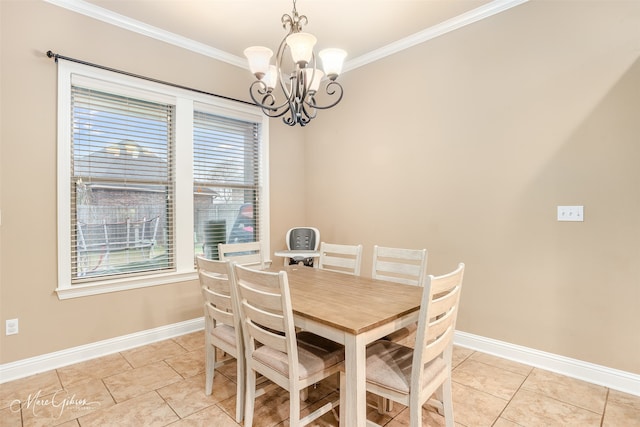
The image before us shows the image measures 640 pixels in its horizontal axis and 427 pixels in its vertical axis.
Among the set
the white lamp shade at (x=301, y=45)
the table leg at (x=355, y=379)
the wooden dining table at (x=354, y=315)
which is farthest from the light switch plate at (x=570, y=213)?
the white lamp shade at (x=301, y=45)

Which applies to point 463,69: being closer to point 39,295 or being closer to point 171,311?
point 171,311

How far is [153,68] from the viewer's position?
2.91 m

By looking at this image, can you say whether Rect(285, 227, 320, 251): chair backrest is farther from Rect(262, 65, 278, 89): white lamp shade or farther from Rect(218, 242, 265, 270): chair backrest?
Rect(262, 65, 278, 89): white lamp shade

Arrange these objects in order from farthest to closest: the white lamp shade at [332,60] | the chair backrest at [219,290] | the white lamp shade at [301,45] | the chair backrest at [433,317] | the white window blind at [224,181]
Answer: the white window blind at [224,181] < the white lamp shade at [332,60] < the white lamp shade at [301,45] < the chair backrest at [219,290] < the chair backrest at [433,317]

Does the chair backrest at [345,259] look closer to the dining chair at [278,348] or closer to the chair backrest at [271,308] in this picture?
the dining chair at [278,348]

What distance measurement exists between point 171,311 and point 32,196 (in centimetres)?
144

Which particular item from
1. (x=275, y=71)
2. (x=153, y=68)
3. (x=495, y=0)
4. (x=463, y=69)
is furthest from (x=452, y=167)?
(x=153, y=68)

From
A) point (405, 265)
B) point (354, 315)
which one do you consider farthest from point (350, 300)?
point (405, 265)

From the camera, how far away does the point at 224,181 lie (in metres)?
3.44

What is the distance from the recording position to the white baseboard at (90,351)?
2.27m

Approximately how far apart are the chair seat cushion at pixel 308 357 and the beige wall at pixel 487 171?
1.62 meters

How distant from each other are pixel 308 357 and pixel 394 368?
0.42 m

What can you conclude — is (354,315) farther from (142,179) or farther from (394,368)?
(142,179)

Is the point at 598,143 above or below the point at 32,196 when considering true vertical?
above
